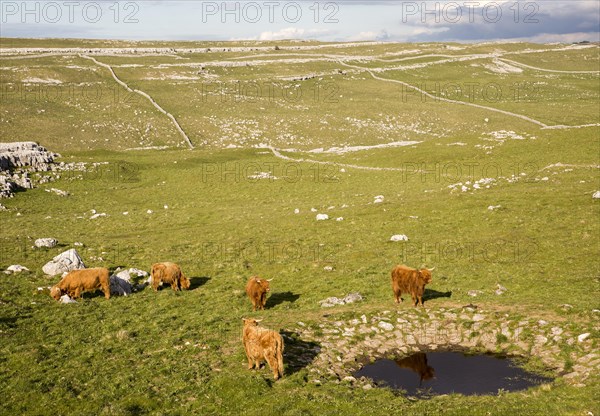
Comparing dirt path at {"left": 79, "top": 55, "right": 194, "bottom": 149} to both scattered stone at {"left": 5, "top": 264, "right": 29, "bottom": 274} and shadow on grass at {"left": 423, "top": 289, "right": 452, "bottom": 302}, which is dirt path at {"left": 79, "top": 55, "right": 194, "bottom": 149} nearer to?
scattered stone at {"left": 5, "top": 264, "right": 29, "bottom": 274}

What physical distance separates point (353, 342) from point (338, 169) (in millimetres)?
49680

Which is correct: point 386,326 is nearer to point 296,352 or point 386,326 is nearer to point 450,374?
point 450,374

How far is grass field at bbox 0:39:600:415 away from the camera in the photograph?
15250mm

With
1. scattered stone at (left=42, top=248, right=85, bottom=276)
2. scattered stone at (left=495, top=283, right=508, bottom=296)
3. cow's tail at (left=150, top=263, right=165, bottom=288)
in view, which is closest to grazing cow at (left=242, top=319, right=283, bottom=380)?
cow's tail at (left=150, top=263, right=165, bottom=288)

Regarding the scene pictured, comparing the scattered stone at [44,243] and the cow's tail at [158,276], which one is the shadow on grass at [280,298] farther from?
the scattered stone at [44,243]

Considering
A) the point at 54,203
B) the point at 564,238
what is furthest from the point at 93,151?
the point at 564,238

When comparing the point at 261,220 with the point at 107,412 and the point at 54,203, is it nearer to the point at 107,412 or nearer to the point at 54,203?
the point at 54,203

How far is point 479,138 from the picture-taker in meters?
74.4

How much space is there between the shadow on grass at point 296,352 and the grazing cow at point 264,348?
0.67m

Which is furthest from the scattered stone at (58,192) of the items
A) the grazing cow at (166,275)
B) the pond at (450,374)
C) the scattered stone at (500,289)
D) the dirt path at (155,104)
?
the scattered stone at (500,289)

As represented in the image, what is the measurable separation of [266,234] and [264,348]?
2242 cm

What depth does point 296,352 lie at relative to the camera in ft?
57.7

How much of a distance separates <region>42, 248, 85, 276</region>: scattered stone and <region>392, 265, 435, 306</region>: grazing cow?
18.1 metres

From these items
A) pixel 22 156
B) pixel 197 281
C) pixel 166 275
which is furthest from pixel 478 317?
pixel 22 156
